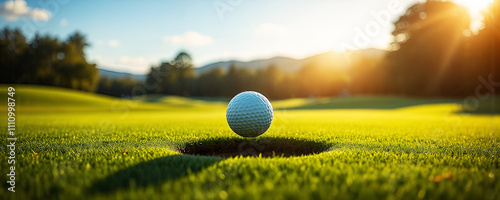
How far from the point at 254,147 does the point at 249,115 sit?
590 millimetres

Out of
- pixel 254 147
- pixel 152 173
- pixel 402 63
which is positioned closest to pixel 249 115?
pixel 254 147

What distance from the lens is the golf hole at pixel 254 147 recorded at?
159 inches

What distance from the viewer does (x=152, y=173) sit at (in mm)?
2248

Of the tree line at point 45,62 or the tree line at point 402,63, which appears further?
the tree line at point 45,62

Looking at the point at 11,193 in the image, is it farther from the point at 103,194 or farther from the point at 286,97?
the point at 286,97

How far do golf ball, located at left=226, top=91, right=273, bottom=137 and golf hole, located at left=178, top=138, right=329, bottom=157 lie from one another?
0.25m

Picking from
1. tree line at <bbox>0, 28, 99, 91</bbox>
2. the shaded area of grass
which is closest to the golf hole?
the shaded area of grass

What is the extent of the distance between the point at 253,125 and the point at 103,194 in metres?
2.62

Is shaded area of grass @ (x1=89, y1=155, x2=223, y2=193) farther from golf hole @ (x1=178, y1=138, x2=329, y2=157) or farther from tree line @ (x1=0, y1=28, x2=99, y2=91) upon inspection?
tree line @ (x1=0, y1=28, x2=99, y2=91)

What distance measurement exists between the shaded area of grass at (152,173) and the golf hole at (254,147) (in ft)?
4.12

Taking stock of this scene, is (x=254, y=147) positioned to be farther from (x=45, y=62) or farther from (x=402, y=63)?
(x=45, y=62)

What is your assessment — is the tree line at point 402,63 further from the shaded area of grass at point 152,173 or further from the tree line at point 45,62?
the shaded area of grass at point 152,173

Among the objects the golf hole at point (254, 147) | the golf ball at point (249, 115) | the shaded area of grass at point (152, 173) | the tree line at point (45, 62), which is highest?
the tree line at point (45, 62)

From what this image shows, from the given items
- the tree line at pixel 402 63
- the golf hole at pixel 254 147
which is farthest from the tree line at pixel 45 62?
the golf hole at pixel 254 147
